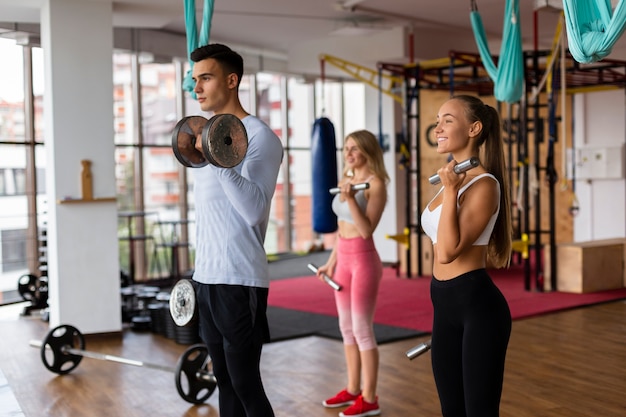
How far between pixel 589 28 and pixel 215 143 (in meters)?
1.41

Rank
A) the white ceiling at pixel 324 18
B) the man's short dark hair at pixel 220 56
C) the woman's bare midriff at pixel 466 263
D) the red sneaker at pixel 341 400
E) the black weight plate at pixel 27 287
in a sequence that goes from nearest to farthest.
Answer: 1. the woman's bare midriff at pixel 466 263
2. the man's short dark hair at pixel 220 56
3. the red sneaker at pixel 341 400
4. the white ceiling at pixel 324 18
5. the black weight plate at pixel 27 287

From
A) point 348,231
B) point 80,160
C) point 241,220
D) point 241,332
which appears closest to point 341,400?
point 348,231

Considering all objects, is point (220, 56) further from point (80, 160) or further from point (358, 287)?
point (80, 160)

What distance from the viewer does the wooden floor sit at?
13.0 ft

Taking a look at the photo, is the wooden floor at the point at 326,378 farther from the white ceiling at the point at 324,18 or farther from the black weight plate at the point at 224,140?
the white ceiling at the point at 324,18

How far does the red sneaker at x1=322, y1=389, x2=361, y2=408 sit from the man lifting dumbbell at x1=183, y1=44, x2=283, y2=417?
1551mm

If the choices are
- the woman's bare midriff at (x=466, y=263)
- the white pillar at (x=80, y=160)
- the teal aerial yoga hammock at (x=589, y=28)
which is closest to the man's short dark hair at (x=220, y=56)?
the woman's bare midriff at (x=466, y=263)

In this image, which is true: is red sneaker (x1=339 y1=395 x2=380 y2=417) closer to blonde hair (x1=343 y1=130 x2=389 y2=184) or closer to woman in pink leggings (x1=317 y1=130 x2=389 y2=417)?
woman in pink leggings (x1=317 y1=130 x2=389 y2=417)

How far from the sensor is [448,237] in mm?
2248

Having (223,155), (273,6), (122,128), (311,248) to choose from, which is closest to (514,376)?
(223,155)

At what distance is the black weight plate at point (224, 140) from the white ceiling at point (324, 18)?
381 centimetres

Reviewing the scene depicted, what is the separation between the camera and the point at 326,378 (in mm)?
4574

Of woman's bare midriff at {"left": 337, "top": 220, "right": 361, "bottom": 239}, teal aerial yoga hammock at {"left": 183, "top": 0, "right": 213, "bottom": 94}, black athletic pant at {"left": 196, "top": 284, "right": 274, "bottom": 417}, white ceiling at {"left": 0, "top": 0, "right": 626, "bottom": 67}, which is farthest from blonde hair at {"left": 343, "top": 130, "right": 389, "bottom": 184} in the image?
white ceiling at {"left": 0, "top": 0, "right": 626, "bottom": 67}

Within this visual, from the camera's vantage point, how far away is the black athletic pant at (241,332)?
2.38 metres
